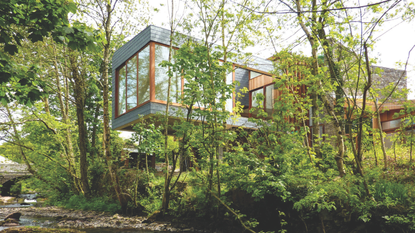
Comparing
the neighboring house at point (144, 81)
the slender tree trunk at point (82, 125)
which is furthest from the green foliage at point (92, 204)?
the neighboring house at point (144, 81)

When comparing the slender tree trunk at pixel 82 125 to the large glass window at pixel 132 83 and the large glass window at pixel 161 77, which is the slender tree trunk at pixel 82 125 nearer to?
the large glass window at pixel 132 83

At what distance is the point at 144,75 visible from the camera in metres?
12.2

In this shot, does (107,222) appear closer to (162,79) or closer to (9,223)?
(9,223)

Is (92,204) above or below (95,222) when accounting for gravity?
above

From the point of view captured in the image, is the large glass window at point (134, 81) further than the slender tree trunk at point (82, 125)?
Yes

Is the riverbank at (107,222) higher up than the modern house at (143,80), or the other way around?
the modern house at (143,80)

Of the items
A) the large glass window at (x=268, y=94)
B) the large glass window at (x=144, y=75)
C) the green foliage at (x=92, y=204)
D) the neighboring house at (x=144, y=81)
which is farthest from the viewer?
the large glass window at (x=268, y=94)

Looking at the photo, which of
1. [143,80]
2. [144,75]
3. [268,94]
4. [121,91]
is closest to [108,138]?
[143,80]

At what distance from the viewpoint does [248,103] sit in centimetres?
1772

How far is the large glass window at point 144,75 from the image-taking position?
476 inches

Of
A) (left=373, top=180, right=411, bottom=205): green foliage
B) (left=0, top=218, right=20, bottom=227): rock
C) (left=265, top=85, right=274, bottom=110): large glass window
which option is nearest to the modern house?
(left=265, top=85, right=274, bottom=110): large glass window

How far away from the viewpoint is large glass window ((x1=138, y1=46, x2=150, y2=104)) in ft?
39.6

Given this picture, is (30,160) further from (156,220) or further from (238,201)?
(238,201)

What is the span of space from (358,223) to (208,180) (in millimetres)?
3352
